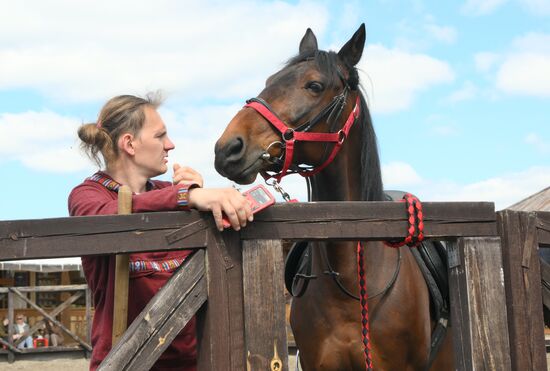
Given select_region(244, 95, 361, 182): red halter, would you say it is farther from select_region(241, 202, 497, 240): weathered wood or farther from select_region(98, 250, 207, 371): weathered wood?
select_region(98, 250, 207, 371): weathered wood

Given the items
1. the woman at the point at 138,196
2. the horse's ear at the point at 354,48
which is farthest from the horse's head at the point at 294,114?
the woman at the point at 138,196

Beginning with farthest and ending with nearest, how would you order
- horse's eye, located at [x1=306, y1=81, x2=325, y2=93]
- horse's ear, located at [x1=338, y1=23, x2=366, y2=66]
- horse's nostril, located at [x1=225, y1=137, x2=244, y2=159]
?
horse's ear, located at [x1=338, y1=23, x2=366, y2=66]
horse's eye, located at [x1=306, y1=81, x2=325, y2=93]
horse's nostril, located at [x1=225, y1=137, x2=244, y2=159]

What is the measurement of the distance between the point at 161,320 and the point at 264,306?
0.35 metres

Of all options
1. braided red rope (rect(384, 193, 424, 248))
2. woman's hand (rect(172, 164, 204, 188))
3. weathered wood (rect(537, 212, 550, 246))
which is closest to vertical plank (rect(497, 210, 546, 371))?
weathered wood (rect(537, 212, 550, 246))

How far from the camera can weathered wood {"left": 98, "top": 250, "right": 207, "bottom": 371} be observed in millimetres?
2479

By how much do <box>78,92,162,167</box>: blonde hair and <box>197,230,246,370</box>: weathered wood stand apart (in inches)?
31.9

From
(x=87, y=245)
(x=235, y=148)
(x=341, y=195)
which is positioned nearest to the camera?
(x=87, y=245)

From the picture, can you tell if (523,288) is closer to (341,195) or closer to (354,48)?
(341,195)

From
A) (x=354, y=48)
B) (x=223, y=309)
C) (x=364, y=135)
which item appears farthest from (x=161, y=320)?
(x=354, y=48)

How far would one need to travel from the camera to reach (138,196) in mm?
2764

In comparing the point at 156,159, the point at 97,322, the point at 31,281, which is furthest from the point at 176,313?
the point at 31,281

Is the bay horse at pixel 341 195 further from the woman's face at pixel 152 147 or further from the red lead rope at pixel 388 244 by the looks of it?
the woman's face at pixel 152 147

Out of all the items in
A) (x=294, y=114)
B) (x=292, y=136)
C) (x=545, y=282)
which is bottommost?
(x=545, y=282)

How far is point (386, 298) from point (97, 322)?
5.68ft
